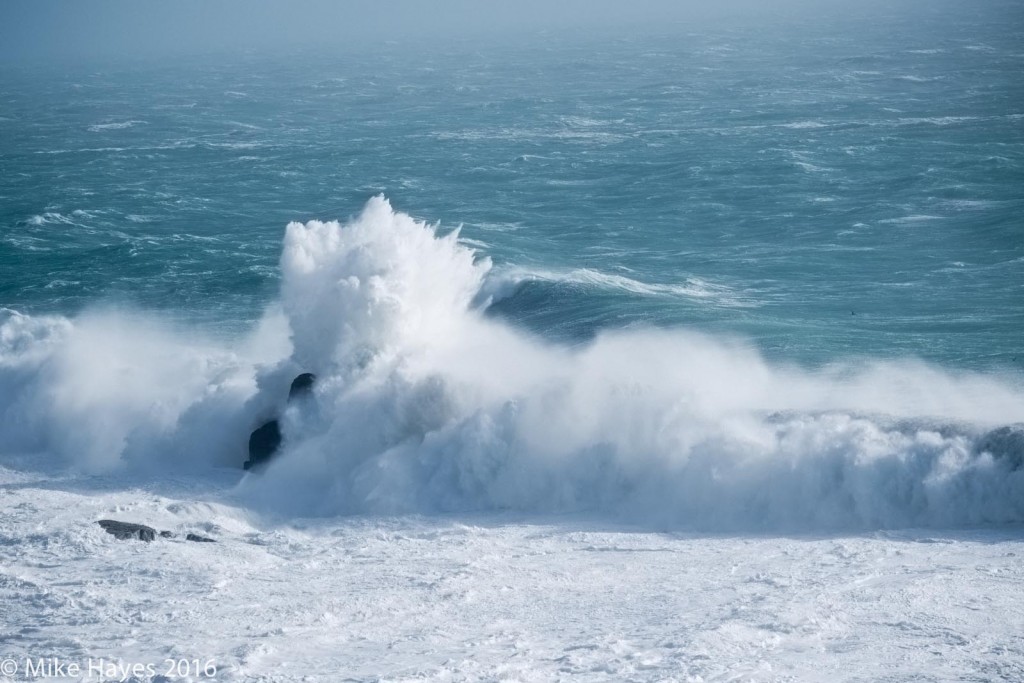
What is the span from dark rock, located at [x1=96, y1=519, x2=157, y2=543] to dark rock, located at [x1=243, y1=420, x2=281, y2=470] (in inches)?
163

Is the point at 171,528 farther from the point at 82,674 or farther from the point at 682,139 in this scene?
the point at 682,139

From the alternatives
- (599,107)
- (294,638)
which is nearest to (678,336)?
(294,638)

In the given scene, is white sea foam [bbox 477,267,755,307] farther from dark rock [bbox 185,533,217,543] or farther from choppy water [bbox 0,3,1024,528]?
dark rock [bbox 185,533,217,543]

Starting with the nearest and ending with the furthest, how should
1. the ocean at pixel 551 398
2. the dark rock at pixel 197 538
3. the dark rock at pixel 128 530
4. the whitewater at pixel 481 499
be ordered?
the whitewater at pixel 481 499 < the ocean at pixel 551 398 < the dark rock at pixel 128 530 < the dark rock at pixel 197 538

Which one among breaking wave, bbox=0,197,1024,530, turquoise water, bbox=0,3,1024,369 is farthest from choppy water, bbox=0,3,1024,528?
turquoise water, bbox=0,3,1024,369

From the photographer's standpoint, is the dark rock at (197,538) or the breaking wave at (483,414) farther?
the breaking wave at (483,414)

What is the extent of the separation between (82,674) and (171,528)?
16.4 ft

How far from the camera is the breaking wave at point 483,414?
17516 millimetres

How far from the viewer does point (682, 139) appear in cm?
5028

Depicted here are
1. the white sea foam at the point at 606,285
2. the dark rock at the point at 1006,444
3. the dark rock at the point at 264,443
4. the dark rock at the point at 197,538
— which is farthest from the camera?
the white sea foam at the point at 606,285

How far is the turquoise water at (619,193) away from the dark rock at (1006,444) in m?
4.55

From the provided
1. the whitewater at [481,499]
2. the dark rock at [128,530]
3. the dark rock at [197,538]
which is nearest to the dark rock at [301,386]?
the whitewater at [481,499]

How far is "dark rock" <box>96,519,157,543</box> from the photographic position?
16250 millimetres

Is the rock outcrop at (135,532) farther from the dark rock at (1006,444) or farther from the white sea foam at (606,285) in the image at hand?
the white sea foam at (606,285)
